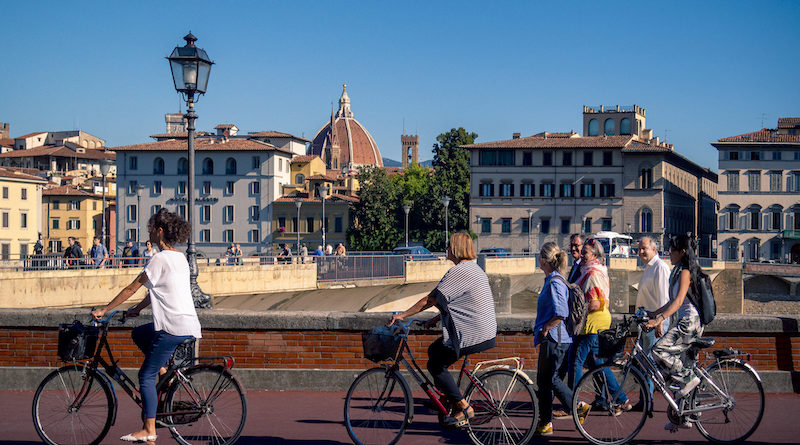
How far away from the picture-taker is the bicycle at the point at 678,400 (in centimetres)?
693

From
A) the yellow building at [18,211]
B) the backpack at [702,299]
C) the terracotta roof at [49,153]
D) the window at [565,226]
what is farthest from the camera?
the terracotta roof at [49,153]

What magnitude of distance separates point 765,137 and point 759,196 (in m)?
5.08

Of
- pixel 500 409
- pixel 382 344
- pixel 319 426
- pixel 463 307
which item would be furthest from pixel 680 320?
pixel 319 426

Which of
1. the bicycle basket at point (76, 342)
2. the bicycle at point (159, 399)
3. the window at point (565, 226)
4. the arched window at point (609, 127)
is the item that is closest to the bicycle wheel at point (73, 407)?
the bicycle at point (159, 399)

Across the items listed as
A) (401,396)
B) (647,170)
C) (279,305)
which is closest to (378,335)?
(401,396)

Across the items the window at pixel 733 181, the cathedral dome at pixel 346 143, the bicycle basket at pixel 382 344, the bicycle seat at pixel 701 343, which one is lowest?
the bicycle seat at pixel 701 343

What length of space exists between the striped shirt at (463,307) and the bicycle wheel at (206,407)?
159 centimetres

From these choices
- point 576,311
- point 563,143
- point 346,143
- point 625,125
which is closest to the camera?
point 576,311

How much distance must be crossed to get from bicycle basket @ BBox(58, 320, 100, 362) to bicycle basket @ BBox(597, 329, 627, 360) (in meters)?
3.90

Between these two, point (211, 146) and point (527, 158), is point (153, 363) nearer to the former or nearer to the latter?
point (527, 158)

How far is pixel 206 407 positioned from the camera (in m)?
6.48

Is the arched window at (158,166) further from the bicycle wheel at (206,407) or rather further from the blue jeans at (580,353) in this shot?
the bicycle wheel at (206,407)

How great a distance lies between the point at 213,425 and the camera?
21.4 feet

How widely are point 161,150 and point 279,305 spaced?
150 ft
